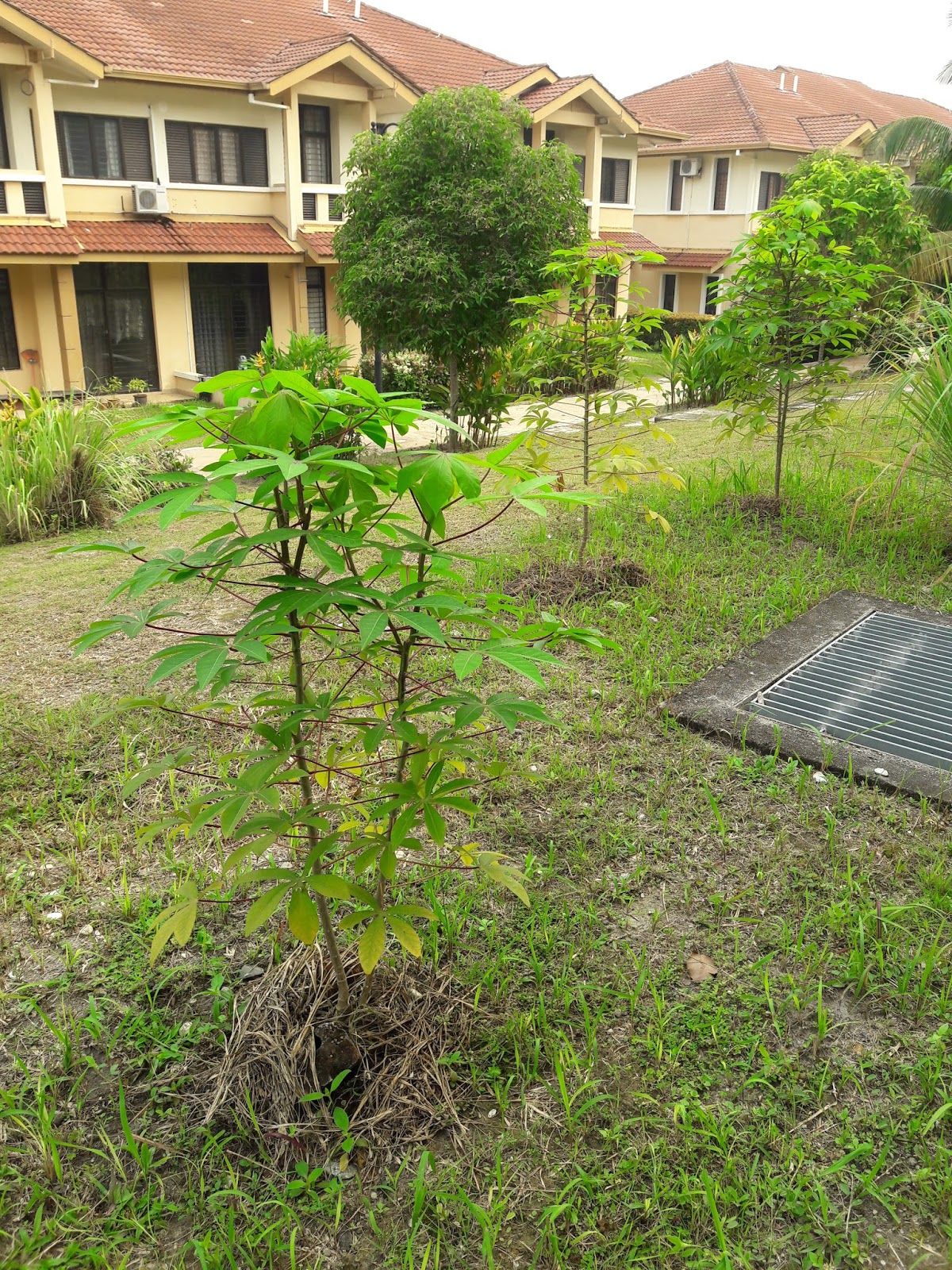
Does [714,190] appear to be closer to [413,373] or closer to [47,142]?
[413,373]

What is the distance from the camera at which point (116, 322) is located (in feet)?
58.9

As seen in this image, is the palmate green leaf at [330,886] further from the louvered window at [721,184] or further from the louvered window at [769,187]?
the louvered window at [721,184]

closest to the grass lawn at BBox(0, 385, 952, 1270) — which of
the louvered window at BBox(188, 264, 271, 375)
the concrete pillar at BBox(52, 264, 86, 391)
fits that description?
the concrete pillar at BBox(52, 264, 86, 391)

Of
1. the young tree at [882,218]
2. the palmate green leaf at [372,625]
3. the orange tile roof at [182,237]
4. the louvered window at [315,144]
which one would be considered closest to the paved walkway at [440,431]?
the young tree at [882,218]

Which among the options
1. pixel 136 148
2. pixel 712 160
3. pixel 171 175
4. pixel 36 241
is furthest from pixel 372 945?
pixel 712 160

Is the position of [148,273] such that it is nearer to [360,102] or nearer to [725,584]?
[360,102]

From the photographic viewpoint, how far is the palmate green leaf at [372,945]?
2.20 meters

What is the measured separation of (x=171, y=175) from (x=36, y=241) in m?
3.66

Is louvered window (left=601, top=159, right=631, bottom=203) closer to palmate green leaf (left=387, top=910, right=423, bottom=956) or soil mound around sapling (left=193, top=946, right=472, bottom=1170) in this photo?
soil mound around sapling (left=193, top=946, right=472, bottom=1170)

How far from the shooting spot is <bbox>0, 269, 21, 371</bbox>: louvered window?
16.2 meters

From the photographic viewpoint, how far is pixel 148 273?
1805 cm

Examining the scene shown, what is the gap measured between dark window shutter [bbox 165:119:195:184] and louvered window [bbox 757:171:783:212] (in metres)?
16.9

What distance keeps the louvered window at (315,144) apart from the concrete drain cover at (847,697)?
56.2 ft

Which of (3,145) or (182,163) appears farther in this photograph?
(182,163)
